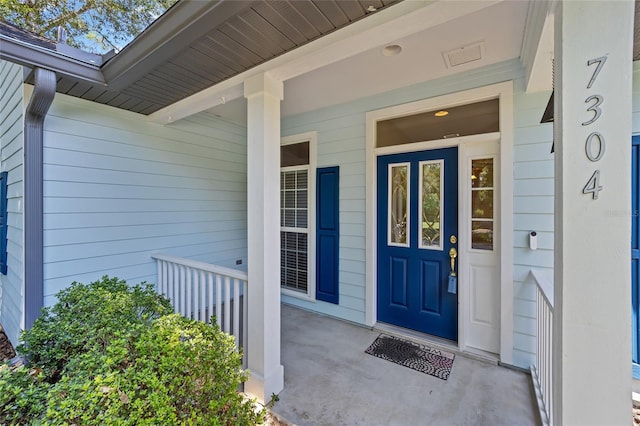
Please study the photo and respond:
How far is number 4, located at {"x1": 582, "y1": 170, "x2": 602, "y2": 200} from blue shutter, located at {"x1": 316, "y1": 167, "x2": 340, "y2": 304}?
2.64 meters

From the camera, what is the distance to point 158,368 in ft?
4.26

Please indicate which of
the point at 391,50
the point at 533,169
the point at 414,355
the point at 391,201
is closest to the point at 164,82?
the point at 391,50

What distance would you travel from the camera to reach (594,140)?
1.05m

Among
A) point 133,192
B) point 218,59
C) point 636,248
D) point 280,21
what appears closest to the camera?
point 280,21

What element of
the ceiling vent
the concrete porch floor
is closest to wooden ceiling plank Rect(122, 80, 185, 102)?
the ceiling vent

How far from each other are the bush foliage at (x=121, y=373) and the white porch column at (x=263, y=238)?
0.62 m

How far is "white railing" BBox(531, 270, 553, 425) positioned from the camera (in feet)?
5.77

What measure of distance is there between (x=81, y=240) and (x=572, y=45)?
3948 millimetres

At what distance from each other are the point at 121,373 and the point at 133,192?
247 cm

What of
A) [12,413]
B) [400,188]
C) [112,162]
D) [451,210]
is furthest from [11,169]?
A: [451,210]

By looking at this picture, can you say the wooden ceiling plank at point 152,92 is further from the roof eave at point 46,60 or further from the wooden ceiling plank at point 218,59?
the wooden ceiling plank at point 218,59

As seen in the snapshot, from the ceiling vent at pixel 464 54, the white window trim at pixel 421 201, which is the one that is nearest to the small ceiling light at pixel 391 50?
the ceiling vent at pixel 464 54

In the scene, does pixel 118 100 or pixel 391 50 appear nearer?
pixel 391 50

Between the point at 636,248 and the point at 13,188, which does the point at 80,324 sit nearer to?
the point at 13,188
